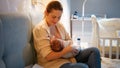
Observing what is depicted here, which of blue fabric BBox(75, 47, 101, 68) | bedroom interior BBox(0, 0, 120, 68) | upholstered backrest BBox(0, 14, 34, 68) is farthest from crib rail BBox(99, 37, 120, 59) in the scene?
upholstered backrest BBox(0, 14, 34, 68)

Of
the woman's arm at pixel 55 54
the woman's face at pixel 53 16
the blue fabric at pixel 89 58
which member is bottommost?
the blue fabric at pixel 89 58

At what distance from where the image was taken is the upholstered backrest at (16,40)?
4.24 ft

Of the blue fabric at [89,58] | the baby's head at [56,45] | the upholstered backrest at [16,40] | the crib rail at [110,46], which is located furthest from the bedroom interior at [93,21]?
the blue fabric at [89,58]

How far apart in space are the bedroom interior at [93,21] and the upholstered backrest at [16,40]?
107mm

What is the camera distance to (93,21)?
312cm

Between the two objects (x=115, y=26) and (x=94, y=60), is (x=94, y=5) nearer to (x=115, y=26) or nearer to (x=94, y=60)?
(x=115, y=26)

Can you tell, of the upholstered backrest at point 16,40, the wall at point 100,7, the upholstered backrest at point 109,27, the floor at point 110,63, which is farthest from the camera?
the wall at point 100,7

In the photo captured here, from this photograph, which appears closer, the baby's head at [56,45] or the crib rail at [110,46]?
the baby's head at [56,45]

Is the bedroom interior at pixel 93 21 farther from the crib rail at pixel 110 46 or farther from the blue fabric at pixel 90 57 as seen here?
the blue fabric at pixel 90 57

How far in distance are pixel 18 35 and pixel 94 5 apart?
3.13 metres

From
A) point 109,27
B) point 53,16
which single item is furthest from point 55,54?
point 109,27

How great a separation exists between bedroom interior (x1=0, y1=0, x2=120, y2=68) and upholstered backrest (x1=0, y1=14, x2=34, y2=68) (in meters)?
0.11

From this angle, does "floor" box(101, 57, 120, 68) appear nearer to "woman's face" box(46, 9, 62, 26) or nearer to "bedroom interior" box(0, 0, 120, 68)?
"bedroom interior" box(0, 0, 120, 68)

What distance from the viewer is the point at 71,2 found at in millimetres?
4328
